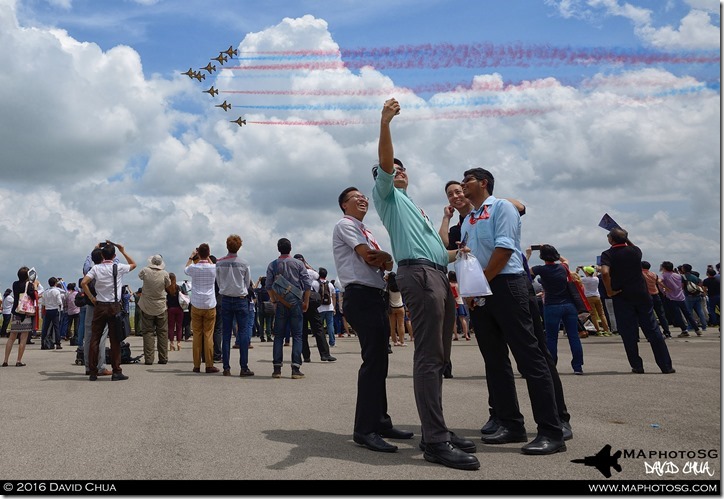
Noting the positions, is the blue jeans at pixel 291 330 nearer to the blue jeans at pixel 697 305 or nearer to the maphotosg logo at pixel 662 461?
the maphotosg logo at pixel 662 461

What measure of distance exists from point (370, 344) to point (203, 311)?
6.13 meters

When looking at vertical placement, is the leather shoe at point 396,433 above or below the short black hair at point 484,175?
below

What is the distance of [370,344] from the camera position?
4.87 metres

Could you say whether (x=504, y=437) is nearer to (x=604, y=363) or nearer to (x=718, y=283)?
(x=604, y=363)

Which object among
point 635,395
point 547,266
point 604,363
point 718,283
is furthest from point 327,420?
point 718,283

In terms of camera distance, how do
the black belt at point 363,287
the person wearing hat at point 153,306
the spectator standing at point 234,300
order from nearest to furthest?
1. the black belt at point 363,287
2. the spectator standing at point 234,300
3. the person wearing hat at point 153,306

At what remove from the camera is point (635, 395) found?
7156 millimetres

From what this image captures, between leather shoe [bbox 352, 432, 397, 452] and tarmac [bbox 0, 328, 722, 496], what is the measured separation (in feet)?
0.19

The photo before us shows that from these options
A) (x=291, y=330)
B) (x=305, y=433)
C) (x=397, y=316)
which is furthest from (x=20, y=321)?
(x=305, y=433)

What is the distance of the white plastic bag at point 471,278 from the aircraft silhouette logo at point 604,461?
4.39 feet

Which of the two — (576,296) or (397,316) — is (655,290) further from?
(576,296)

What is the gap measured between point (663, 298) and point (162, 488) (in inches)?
703

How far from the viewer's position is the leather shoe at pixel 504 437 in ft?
15.7

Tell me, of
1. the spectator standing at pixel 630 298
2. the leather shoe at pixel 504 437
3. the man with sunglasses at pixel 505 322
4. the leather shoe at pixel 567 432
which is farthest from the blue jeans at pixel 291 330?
the leather shoe at pixel 567 432
